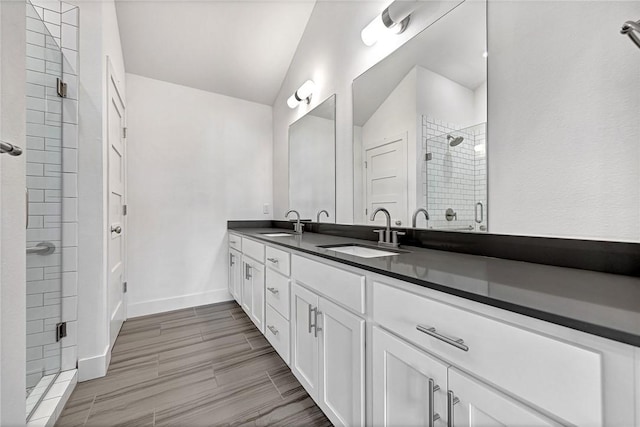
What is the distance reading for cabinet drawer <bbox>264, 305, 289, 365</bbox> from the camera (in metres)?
1.59

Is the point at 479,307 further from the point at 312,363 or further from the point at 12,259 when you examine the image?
the point at 12,259

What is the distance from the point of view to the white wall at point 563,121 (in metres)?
0.83

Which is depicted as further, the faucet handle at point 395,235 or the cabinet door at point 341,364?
the faucet handle at point 395,235

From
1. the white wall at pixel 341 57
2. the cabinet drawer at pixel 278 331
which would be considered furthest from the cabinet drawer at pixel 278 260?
the white wall at pixel 341 57

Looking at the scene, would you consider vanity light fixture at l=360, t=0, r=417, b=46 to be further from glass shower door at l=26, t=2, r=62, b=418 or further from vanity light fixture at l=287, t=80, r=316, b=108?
glass shower door at l=26, t=2, r=62, b=418

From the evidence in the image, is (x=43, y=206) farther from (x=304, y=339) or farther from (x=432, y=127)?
(x=432, y=127)

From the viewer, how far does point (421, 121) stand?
1.49 m

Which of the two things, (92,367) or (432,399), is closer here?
(432,399)

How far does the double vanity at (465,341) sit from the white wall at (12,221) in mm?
995

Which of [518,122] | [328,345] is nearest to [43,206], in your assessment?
[328,345]

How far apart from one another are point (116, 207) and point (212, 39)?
170 centimetres

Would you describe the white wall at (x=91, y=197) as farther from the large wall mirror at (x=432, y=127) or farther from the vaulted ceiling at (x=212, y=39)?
the large wall mirror at (x=432, y=127)

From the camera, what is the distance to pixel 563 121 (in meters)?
0.95

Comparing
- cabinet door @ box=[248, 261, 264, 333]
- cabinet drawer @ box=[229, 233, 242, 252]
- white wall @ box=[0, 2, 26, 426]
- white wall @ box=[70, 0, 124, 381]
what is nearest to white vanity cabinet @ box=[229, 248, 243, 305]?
cabinet drawer @ box=[229, 233, 242, 252]
